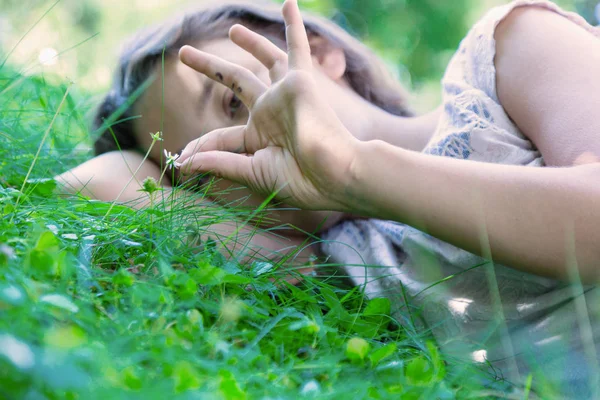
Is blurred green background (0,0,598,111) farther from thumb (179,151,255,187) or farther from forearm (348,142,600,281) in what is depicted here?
forearm (348,142,600,281)

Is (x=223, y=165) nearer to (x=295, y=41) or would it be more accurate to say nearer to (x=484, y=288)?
(x=295, y=41)

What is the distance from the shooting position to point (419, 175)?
111 centimetres

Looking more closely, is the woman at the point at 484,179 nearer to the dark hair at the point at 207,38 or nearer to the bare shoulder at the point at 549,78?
the bare shoulder at the point at 549,78

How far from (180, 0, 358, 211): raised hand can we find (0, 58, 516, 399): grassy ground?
12 cm

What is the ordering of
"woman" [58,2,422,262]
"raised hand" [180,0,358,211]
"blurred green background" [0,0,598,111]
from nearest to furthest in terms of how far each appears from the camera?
"raised hand" [180,0,358,211] < "woman" [58,2,422,262] < "blurred green background" [0,0,598,111]

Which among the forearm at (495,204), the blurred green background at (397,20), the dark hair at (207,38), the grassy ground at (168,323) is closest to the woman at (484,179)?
the forearm at (495,204)

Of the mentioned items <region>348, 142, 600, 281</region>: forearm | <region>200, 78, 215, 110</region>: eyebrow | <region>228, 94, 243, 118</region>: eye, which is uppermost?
<region>200, 78, 215, 110</region>: eyebrow

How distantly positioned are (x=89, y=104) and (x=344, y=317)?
1.63m

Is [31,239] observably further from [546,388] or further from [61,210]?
[546,388]

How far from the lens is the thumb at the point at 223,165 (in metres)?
1.32

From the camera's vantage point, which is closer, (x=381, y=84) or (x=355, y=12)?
(x=381, y=84)

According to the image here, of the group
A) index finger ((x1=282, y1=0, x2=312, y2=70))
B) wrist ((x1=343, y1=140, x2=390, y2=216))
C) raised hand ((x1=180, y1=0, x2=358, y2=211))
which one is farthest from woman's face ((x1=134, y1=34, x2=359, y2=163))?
wrist ((x1=343, y1=140, x2=390, y2=216))

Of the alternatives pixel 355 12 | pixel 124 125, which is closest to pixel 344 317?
pixel 124 125

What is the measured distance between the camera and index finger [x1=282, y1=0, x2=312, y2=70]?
1.23 metres
